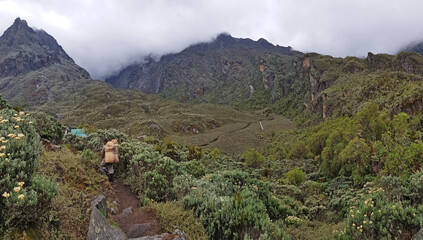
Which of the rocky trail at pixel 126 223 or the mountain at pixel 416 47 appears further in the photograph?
the mountain at pixel 416 47

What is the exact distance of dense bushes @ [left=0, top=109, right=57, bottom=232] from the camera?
353 centimetres

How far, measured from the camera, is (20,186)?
12.4 ft

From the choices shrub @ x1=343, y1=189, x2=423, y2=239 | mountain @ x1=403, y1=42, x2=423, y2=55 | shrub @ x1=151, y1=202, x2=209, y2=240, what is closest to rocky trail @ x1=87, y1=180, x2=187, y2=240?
shrub @ x1=151, y1=202, x2=209, y2=240

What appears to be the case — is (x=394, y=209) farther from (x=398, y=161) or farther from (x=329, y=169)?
(x=329, y=169)

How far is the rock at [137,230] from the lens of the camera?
4945mm

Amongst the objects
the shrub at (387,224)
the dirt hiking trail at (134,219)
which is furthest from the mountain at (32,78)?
the shrub at (387,224)

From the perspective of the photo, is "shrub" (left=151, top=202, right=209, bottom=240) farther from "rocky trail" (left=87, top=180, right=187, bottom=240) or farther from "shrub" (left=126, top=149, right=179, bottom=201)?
"shrub" (left=126, top=149, right=179, bottom=201)

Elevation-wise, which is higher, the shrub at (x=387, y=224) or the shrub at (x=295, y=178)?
the shrub at (x=387, y=224)

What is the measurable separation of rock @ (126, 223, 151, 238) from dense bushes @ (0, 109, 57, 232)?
5.84 ft

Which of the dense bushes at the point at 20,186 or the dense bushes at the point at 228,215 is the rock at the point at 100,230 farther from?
the dense bushes at the point at 228,215

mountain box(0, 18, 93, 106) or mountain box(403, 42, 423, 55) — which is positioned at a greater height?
mountain box(403, 42, 423, 55)

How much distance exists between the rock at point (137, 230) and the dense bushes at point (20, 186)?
5.84ft

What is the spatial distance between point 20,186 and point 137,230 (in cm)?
243

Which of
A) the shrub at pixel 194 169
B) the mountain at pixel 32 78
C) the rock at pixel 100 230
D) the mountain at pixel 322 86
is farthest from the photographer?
the mountain at pixel 32 78
